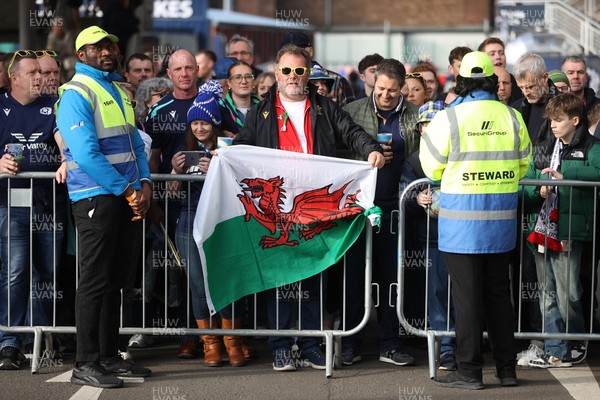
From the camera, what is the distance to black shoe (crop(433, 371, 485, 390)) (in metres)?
7.64

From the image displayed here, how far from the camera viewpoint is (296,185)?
816 cm

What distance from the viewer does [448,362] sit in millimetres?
8328

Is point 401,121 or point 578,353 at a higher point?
point 401,121

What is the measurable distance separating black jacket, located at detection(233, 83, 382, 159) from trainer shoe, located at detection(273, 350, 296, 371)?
1.57 metres

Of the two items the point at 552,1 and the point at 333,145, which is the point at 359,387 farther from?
the point at 552,1

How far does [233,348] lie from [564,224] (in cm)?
277

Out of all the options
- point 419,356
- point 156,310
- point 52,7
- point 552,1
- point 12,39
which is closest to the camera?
point 419,356

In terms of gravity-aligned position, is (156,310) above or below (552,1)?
below

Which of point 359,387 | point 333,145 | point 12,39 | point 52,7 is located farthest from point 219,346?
point 12,39

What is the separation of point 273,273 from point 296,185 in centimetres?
71

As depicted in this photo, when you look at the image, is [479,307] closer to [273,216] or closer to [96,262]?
[273,216]

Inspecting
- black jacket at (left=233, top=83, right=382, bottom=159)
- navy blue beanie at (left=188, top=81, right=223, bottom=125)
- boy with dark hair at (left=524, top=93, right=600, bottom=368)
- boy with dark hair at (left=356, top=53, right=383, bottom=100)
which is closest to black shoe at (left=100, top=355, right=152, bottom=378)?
black jacket at (left=233, top=83, right=382, bottom=159)

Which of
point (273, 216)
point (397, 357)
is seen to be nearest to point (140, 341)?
point (273, 216)

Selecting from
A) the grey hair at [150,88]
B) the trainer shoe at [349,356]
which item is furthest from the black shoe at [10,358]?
the grey hair at [150,88]
